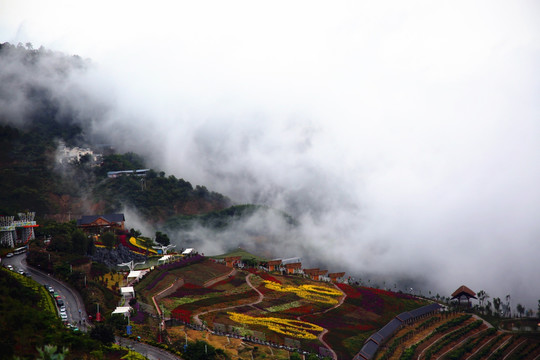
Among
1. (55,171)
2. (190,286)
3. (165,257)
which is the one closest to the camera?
(190,286)

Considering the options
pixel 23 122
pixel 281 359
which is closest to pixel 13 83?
pixel 23 122

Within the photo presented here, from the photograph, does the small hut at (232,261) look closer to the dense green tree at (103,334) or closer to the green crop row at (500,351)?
the dense green tree at (103,334)

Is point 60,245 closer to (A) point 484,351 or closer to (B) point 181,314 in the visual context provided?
(B) point 181,314

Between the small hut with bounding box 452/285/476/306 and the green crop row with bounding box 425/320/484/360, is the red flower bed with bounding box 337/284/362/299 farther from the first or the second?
the small hut with bounding box 452/285/476/306

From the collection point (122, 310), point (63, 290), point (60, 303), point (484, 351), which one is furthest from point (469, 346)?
point (63, 290)

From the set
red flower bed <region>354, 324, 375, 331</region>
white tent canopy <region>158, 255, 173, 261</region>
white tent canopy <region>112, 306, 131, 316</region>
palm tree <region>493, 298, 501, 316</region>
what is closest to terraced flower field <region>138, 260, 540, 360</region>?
red flower bed <region>354, 324, 375, 331</region>

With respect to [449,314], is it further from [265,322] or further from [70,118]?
[70,118]

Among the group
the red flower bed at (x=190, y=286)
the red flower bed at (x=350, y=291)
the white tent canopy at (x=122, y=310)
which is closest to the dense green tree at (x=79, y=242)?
the red flower bed at (x=190, y=286)
